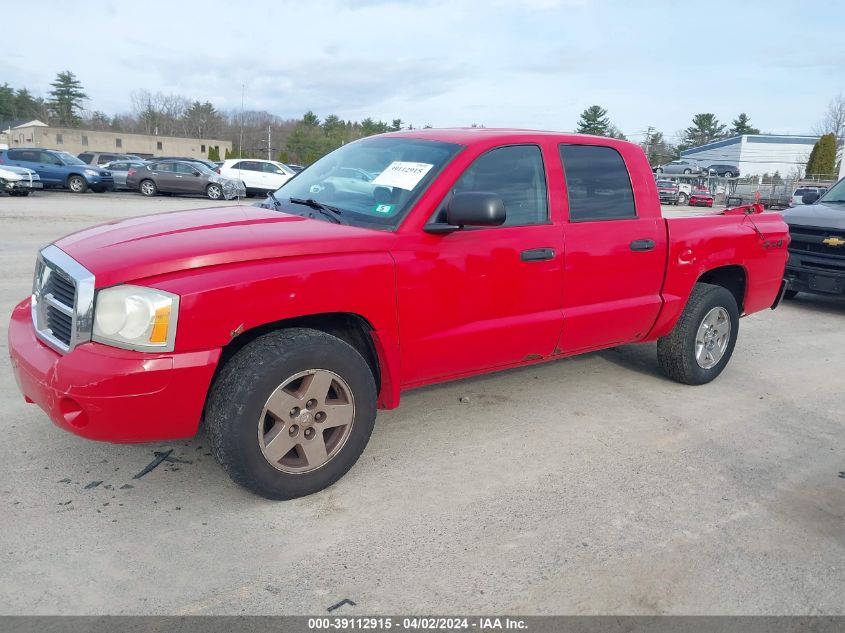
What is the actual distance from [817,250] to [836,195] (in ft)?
4.93

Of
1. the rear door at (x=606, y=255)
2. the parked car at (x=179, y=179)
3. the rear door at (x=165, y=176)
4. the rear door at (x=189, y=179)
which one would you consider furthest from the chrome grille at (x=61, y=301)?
the rear door at (x=165, y=176)

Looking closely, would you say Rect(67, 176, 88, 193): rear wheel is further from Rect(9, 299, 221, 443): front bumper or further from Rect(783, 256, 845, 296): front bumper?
Rect(9, 299, 221, 443): front bumper

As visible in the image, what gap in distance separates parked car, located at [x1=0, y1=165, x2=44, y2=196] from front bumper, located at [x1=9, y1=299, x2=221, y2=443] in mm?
21073

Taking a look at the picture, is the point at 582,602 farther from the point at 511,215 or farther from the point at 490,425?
the point at 511,215

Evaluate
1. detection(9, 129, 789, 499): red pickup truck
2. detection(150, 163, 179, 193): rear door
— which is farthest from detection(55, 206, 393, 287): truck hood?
detection(150, 163, 179, 193): rear door

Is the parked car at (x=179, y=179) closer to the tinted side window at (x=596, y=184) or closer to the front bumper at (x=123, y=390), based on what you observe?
the tinted side window at (x=596, y=184)

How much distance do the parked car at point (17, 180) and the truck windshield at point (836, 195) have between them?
70.2 feet

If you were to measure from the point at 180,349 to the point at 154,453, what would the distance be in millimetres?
1164

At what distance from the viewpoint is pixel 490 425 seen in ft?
14.1

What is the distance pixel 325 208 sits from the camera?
151 inches

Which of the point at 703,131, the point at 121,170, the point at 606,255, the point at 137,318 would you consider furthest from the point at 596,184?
the point at 703,131

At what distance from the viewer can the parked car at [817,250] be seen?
7.95 meters

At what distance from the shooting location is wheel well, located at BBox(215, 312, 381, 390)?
10.5 feet

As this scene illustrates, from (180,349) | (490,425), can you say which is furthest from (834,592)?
(180,349)
